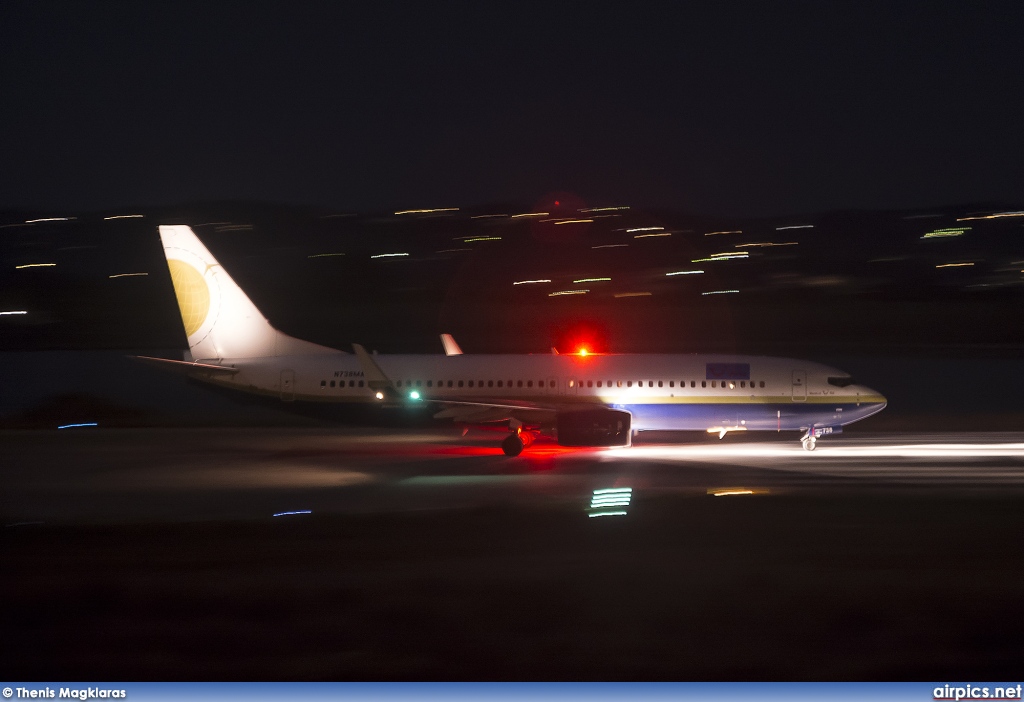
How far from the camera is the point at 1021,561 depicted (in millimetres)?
12289

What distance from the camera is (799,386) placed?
31.0 meters

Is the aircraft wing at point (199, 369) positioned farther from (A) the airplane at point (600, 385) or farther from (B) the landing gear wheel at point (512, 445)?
(B) the landing gear wheel at point (512, 445)

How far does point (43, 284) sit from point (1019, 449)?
443 feet

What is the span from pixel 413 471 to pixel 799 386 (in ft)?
44.2

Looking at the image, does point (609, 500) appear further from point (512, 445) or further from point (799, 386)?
point (799, 386)

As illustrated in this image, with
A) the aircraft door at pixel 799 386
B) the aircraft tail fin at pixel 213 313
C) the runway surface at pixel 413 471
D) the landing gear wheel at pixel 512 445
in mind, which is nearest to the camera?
the runway surface at pixel 413 471

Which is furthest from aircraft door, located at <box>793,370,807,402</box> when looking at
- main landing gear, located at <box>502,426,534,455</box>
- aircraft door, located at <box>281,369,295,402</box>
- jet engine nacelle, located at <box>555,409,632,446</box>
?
aircraft door, located at <box>281,369,295,402</box>

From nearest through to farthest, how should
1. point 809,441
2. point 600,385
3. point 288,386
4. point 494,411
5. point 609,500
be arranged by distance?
point 609,500
point 494,411
point 809,441
point 600,385
point 288,386

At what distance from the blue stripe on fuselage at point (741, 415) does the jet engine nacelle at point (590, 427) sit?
2.88 m

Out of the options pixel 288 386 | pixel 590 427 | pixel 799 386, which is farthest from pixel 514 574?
pixel 799 386

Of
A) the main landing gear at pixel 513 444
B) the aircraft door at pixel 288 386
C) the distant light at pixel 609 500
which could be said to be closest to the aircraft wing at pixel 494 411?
the main landing gear at pixel 513 444

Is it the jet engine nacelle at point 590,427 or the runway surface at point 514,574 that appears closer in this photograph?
the runway surface at point 514,574

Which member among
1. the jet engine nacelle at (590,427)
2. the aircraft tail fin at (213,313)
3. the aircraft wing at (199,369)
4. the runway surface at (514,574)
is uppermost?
the aircraft tail fin at (213,313)

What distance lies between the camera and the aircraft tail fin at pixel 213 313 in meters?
32.9
